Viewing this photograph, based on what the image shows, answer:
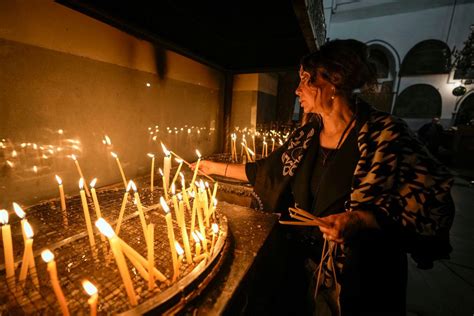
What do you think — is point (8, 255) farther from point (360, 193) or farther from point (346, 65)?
point (346, 65)

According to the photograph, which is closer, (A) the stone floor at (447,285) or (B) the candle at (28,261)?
(B) the candle at (28,261)

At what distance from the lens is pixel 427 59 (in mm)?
17156

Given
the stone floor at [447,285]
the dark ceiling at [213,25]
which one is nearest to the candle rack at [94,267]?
the dark ceiling at [213,25]

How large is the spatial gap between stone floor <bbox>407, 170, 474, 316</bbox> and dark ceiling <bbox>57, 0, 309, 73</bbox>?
3.64 meters

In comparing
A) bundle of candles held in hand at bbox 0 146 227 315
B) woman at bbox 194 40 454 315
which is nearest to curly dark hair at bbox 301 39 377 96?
woman at bbox 194 40 454 315

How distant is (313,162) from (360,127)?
1.60 ft

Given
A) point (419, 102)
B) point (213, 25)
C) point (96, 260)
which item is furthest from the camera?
point (419, 102)

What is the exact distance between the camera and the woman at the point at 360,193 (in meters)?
1.38

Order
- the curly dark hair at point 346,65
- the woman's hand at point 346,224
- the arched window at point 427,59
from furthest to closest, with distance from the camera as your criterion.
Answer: the arched window at point 427,59
the curly dark hair at point 346,65
the woman's hand at point 346,224

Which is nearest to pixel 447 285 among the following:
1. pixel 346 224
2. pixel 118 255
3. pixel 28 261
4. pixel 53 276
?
pixel 346 224

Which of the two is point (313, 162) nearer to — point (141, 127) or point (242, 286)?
point (242, 286)

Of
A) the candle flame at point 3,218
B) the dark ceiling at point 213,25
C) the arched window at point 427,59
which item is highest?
the arched window at point 427,59

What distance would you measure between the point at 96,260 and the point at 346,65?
7.30ft

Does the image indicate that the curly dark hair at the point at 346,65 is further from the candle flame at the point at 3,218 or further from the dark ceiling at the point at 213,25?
the candle flame at the point at 3,218
